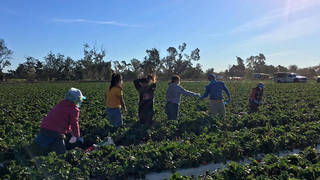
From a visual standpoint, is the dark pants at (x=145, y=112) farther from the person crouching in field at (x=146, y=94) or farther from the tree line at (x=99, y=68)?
the tree line at (x=99, y=68)

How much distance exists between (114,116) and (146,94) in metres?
1.13

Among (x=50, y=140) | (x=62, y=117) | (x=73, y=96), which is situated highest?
(x=73, y=96)

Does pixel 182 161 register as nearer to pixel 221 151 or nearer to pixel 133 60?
pixel 221 151

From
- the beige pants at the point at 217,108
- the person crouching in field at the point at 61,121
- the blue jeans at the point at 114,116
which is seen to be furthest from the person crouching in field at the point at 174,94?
the person crouching in field at the point at 61,121

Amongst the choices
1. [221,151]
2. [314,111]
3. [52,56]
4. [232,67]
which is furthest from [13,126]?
[232,67]

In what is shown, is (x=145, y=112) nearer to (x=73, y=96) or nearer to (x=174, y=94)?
(x=174, y=94)

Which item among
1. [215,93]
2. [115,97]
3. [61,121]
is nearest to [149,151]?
[61,121]

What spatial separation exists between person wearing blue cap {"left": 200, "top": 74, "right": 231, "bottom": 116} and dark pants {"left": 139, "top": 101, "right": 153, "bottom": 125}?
6.28 ft

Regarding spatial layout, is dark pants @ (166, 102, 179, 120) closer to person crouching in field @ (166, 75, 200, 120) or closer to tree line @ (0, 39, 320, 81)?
person crouching in field @ (166, 75, 200, 120)

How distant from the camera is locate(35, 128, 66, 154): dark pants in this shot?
4.60 metres

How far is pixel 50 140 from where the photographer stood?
464 centimetres

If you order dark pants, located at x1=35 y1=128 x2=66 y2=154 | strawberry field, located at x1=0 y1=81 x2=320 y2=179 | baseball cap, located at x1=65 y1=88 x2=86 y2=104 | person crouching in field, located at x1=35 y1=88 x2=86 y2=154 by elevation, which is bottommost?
strawberry field, located at x1=0 y1=81 x2=320 y2=179

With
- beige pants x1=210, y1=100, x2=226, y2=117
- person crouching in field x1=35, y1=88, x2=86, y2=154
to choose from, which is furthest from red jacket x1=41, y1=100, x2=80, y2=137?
beige pants x1=210, y1=100, x2=226, y2=117

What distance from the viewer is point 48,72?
79938 mm
